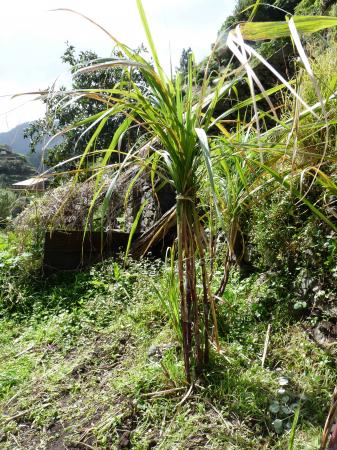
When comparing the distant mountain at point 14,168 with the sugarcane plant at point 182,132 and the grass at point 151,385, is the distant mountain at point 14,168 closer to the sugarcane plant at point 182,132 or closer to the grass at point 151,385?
the grass at point 151,385

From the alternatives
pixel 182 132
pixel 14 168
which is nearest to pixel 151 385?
pixel 182 132

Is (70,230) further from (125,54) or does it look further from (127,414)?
(125,54)

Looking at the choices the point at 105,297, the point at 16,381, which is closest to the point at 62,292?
the point at 105,297

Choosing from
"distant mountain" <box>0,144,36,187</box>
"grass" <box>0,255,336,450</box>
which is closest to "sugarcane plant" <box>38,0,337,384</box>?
"grass" <box>0,255,336,450</box>

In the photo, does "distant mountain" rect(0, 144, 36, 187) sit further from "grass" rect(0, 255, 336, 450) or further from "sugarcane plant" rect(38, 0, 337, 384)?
"sugarcane plant" rect(38, 0, 337, 384)

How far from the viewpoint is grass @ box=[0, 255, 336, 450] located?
1702 millimetres

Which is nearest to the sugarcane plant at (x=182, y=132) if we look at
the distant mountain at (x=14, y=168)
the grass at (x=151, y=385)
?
the grass at (x=151, y=385)

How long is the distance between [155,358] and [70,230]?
2.25 m

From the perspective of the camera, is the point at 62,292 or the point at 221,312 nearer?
the point at 221,312

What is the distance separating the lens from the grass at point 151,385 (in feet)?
5.58

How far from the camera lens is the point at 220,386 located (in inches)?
72.4

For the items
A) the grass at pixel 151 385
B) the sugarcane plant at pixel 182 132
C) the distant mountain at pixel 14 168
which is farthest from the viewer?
the distant mountain at pixel 14 168

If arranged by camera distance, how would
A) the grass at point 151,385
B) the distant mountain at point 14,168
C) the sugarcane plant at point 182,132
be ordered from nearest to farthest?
the sugarcane plant at point 182,132
the grass at point 151,385
the distant mountain at point 14,168

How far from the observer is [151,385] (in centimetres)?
196
